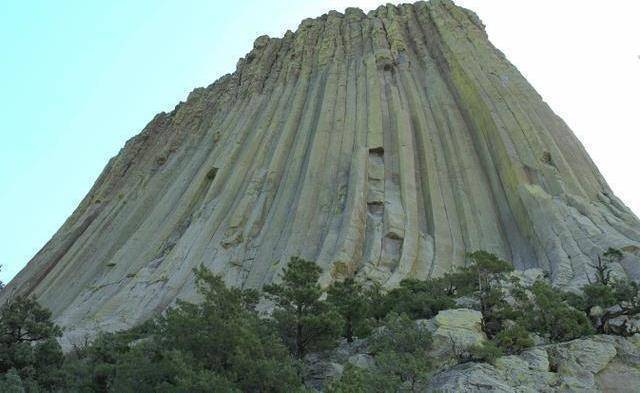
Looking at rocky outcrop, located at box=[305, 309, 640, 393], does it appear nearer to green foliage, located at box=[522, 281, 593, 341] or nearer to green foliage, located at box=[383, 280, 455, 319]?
green foliage, located at box=[522, 281, 593, 341]

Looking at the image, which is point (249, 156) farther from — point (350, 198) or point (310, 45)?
point (310, 45)

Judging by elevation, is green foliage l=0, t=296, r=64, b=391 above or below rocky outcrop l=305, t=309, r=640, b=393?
below

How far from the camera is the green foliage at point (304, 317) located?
16.2 metres

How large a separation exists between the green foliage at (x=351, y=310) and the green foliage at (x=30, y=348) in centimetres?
644

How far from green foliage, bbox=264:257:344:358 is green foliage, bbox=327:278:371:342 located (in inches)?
24.6

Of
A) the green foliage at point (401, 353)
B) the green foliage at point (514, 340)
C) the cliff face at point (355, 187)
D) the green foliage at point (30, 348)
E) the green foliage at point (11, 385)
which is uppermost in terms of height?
the cliff face at point (355, 187)

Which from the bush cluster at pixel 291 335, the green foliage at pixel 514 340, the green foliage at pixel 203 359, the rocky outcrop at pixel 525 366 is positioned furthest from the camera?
the green foliage at pixel 514 340

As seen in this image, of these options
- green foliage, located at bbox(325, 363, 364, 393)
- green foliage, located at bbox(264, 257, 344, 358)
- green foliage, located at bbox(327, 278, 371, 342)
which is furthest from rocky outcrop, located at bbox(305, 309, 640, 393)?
green foliage, located at bbox(327, 278, 371, 342)

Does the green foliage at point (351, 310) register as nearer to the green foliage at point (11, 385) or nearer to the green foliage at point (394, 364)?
the green foliage at point (394, 364)

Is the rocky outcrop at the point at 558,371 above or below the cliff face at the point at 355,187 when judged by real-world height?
below

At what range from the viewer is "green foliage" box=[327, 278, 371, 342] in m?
17.6

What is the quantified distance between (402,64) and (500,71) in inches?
215

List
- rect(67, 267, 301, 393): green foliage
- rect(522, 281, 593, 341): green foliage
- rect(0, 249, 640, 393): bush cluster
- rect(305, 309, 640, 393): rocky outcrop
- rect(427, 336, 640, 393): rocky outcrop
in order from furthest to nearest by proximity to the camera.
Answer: rect(522, 281, 593, 341): green foliage, rect(0, 249, 640, 393): bush cluster, rect(67, 267, 301, 393): green foliage, rect(305, 309, 640, 393): rocky outcrop, rect(427, 336, 640, 393): rocky outcrop

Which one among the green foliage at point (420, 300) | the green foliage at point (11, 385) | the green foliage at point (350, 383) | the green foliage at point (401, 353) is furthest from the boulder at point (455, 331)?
the green foliage at point (11, 385)
